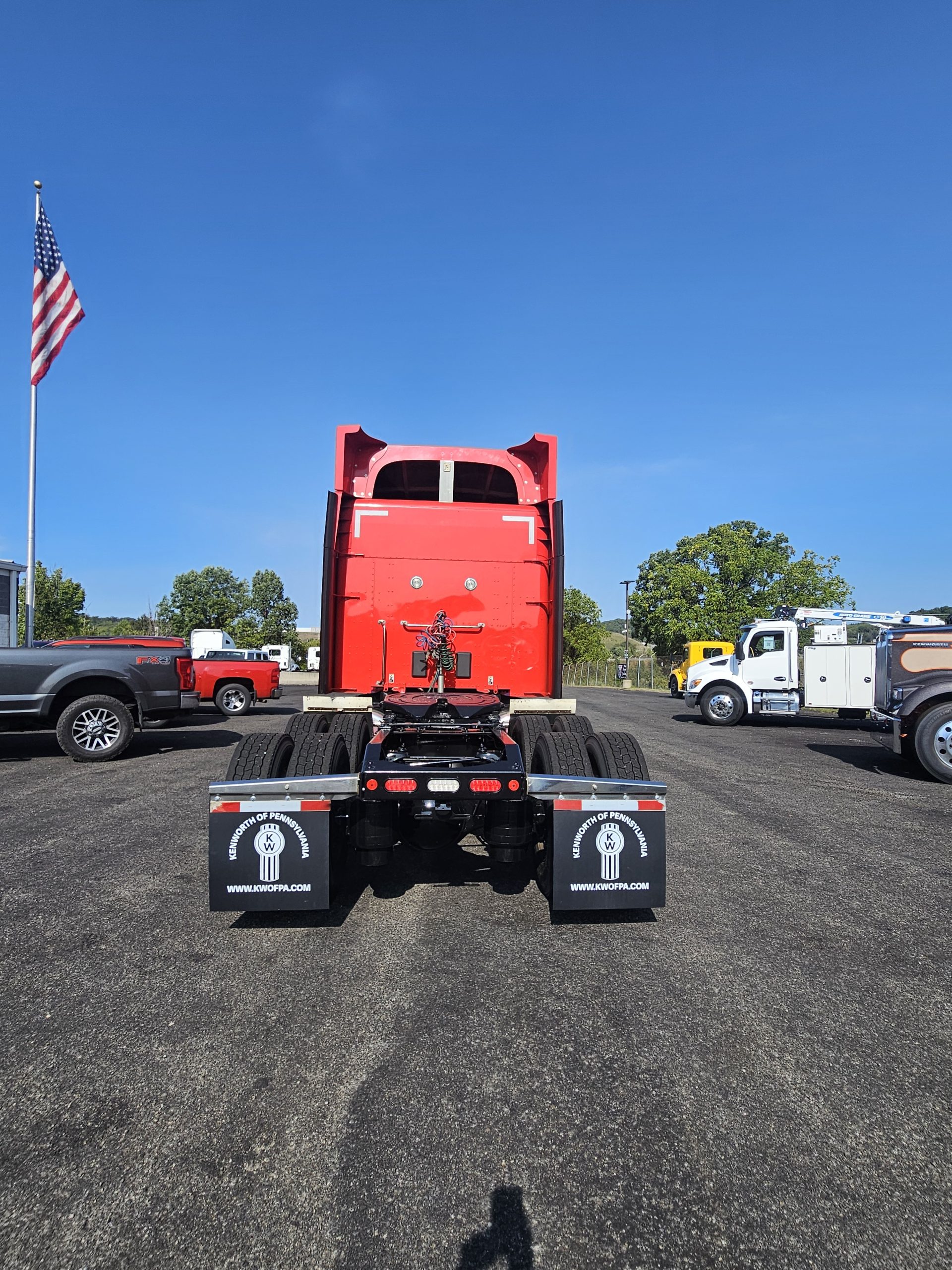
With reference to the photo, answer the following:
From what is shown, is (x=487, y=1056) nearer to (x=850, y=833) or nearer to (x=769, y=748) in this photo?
(x=850, y=833)

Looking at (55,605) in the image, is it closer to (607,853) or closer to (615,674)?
(615,674)

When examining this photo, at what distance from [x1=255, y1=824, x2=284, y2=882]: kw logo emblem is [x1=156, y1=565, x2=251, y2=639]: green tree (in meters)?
60.6

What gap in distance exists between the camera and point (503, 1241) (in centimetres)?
207

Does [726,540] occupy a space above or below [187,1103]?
above

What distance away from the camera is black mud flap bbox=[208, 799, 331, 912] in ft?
13.6

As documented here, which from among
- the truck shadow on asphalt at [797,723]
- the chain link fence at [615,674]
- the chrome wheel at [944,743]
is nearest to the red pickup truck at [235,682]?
the truck shadow on asphalt at [797,723]

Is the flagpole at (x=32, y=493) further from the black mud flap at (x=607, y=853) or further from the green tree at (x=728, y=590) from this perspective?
the green tree at (x=728, y=590)

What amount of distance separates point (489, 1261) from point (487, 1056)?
98 cm

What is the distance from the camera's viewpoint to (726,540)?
5209cm

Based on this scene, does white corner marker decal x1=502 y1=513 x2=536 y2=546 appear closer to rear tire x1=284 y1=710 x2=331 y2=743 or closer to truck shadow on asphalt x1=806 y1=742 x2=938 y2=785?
rear tire x1=284 y1=710 x2=331 y2=743

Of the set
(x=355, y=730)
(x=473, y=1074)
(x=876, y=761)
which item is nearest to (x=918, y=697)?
(x=876, y=761)

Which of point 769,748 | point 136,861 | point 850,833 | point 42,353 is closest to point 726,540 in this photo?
point 769,748

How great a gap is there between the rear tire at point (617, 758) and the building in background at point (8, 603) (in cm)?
2062

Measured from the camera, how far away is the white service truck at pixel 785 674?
18.1 meters
